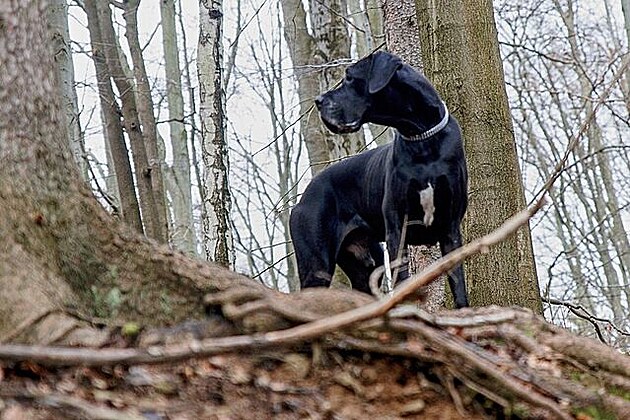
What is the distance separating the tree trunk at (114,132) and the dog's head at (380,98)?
3.66m

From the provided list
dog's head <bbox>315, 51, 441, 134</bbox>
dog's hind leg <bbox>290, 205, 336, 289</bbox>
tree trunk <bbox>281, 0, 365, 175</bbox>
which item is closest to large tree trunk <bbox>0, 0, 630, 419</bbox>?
dog's head <bbox>315, 51, 441, 134</bbox>

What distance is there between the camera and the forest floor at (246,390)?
2.47m

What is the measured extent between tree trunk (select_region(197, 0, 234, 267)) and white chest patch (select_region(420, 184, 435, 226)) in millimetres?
3566

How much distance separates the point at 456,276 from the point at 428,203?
1.62ft

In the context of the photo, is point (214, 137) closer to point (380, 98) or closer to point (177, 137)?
point (380, 98)

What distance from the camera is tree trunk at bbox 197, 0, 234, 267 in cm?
870

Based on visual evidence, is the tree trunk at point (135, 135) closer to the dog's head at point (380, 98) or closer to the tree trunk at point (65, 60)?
the tree trunk at point (65, 60)

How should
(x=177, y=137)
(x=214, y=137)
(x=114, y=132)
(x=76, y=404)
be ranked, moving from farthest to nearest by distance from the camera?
(x=177, y=137) < (x=114, y=132) < (x=214, y=137) < (x=76, y=404)

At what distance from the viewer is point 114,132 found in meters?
9.93

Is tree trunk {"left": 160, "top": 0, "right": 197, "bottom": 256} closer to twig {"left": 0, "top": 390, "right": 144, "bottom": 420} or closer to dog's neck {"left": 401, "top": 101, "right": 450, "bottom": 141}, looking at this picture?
dog's neck {"left": 401, "top": 101, "right": 450, "bottom": 141}

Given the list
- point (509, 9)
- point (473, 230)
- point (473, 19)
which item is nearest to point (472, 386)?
point (473, 230)

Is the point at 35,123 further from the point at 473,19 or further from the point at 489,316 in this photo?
the point at 473,19

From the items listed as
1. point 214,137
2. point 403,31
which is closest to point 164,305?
point 403,31

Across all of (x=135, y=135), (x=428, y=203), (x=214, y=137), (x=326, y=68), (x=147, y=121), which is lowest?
(x=428, y=203)
